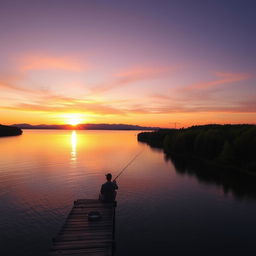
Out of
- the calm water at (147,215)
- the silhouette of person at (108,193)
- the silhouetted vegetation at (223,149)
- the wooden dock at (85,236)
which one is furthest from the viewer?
the silhouetted vegetation at (223,149)

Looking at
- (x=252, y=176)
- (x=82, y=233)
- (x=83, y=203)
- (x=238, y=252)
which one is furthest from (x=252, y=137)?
(x=82, y=233)

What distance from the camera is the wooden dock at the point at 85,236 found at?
Answer: 1691cm

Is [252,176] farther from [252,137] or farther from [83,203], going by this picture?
[83,203]

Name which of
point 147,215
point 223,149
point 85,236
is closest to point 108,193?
point 147,215

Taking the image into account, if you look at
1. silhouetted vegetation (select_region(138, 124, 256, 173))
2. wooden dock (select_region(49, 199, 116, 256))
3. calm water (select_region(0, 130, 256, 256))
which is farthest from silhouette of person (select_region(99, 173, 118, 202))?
silhouetted vegetation (select_region(138, 124, 256, 173))

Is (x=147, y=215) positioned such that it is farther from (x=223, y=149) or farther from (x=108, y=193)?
(x=223, y=149)

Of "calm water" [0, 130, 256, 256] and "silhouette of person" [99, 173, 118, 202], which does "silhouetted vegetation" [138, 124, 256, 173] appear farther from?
"silhouette of person" [99, 173, 118, 202]

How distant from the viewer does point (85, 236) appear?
18.9 m

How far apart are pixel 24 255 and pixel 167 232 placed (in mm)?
15493

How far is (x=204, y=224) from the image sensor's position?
2927 cm

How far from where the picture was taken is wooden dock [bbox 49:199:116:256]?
16.9 metres

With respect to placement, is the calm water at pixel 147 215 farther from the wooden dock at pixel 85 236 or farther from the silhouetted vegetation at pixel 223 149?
the silhouetted vegetation at pixel 223 149

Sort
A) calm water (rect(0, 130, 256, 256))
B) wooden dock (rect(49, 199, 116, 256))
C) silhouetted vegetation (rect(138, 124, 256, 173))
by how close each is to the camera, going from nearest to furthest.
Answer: wooden dock (rect(49, 199, 116, 256)), calm water (rect(0, 130, 256, 256)), silhouetted vegetation (rect(138, 124, 256, 173))

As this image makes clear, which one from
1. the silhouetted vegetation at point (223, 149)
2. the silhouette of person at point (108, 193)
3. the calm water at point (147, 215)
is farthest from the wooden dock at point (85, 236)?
the silhouetted vegetation at point (223, 149)
